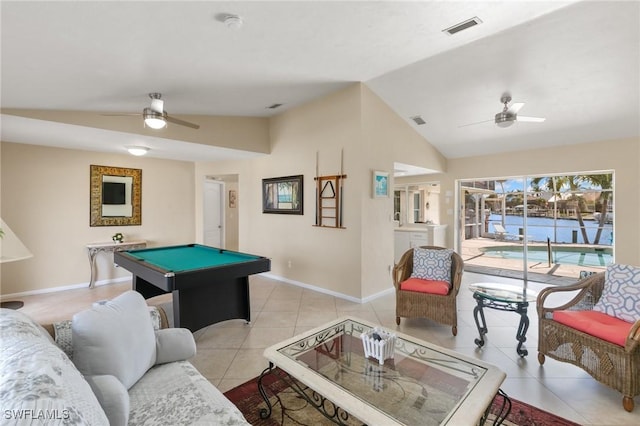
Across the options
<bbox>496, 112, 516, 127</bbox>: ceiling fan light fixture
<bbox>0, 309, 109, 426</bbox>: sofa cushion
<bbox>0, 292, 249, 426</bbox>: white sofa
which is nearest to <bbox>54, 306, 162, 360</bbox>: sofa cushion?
<bbox>0, 292, 249, 426</bbox>: white sofa

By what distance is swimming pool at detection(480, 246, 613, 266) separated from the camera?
17.9ft

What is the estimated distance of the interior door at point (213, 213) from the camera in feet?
23.5

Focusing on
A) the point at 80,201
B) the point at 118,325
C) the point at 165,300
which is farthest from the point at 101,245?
the point at 118,325

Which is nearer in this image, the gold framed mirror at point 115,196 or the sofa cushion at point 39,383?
the sofa cushion at point 39,383

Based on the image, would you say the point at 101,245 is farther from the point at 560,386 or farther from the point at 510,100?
the point at 510,100

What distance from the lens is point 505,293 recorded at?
2879 mm

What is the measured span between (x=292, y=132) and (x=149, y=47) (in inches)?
114

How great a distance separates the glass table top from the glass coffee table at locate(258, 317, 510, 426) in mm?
1200

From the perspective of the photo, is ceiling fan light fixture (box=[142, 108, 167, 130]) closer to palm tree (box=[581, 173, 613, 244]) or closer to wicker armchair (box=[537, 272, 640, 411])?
wicker armchair (box=[537, 272, 640, 411])

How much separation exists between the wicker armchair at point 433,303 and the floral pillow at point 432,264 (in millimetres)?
69

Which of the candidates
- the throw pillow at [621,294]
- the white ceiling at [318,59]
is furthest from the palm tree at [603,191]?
the throw pillow at [621,294]

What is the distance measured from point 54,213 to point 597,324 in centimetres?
702

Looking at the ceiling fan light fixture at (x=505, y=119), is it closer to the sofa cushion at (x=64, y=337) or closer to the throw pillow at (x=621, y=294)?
the throw pillow at (x=621, y=294)

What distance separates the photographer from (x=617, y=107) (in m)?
3.96
